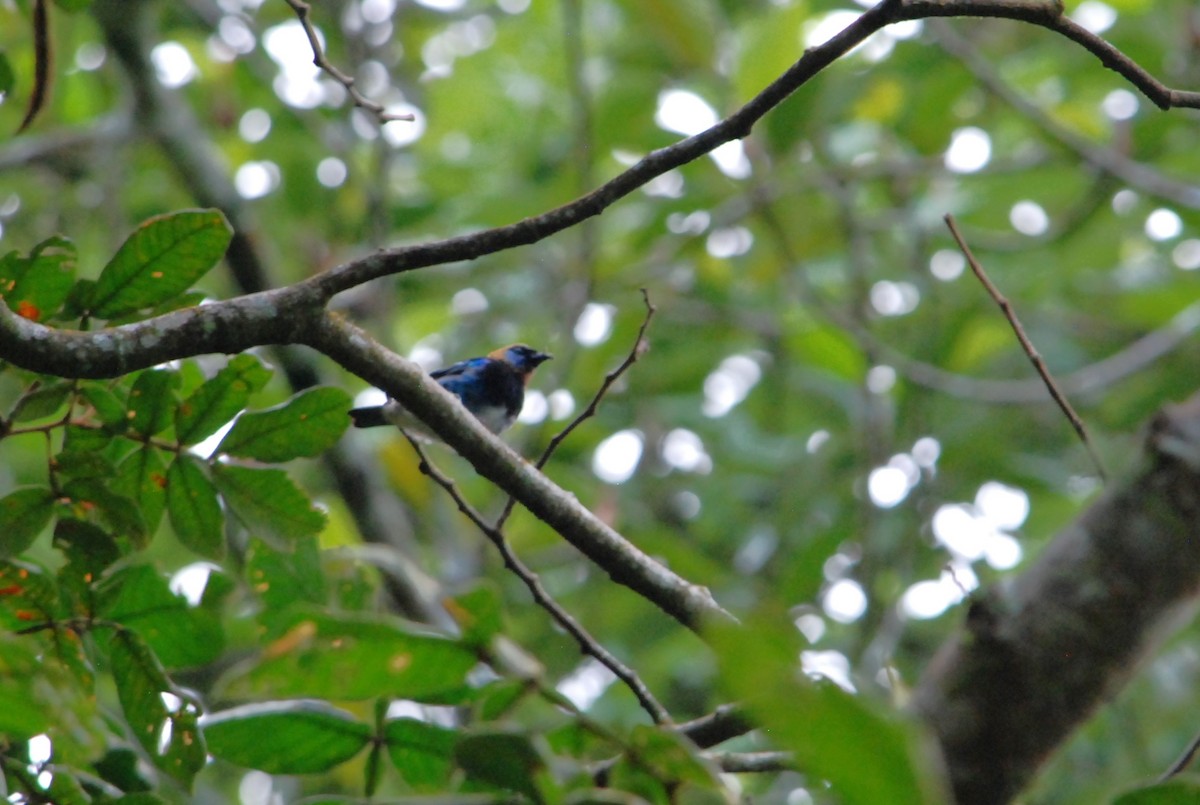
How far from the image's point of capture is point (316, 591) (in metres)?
2.59

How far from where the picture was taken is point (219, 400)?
236 centimetres

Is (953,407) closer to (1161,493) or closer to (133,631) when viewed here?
(1161,493)

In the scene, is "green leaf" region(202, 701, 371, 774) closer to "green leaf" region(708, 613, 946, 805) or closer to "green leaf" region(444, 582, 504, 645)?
"green leaf" region(444, 582, 504, 645)

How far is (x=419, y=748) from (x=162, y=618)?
756mm

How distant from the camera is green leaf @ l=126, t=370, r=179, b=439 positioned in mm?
2305

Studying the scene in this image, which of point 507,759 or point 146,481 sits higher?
point 507,759

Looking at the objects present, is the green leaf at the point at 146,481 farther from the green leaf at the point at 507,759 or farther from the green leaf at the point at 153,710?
the green leaf at the point at 507,759

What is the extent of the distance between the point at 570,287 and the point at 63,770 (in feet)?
16.6

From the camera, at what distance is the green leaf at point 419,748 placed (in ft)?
6.12

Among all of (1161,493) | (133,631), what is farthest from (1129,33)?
(133,631)

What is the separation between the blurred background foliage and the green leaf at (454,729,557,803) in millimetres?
3627

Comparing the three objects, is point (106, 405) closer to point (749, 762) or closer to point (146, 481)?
point (146, 481)

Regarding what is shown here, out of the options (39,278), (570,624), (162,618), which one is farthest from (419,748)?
(39,278)

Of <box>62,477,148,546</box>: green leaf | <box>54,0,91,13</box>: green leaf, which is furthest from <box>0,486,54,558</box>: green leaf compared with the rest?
<box>54,0,91,13</box>: green leaf
